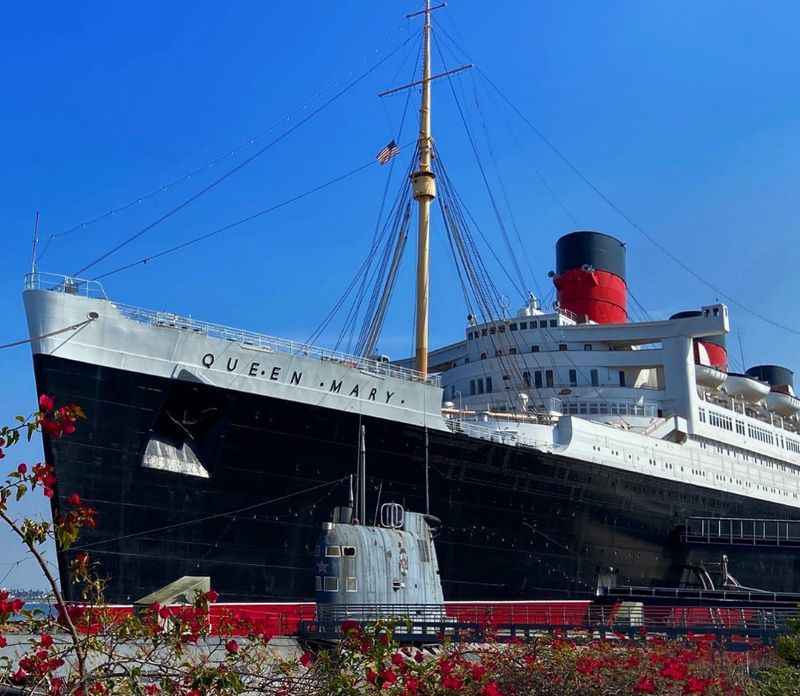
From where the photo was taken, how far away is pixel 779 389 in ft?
172

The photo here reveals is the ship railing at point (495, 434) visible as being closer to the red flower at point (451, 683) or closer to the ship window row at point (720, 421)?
the ship window row at point (720, 421)

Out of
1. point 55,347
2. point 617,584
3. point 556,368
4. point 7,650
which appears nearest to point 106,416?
point 55,347

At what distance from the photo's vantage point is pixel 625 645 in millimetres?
18391

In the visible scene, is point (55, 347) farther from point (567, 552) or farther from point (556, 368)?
point (556, 368)

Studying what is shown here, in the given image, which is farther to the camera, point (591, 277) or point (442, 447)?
point (591, 277)

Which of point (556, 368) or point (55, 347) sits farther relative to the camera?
point (556, 368)

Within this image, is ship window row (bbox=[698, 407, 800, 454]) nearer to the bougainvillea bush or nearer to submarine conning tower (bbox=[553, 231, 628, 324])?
submarine conning tower (bbox=[553, 231, 628, 324])

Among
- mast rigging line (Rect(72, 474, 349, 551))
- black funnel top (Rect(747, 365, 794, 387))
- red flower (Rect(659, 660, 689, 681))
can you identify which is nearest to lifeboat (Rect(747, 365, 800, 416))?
black funnel top (Rect(747, 365, 794, 387))

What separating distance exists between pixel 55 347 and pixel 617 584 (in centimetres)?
2143

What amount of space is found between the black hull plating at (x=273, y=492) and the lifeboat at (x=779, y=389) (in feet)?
72.6

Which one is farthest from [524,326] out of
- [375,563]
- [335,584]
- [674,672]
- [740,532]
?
[674,672]

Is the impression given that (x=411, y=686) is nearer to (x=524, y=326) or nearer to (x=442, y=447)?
(x=442, y=447)

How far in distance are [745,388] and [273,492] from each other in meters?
31.1

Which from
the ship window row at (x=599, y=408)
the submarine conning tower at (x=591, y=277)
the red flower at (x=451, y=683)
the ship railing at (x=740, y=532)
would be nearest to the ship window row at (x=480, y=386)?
the ship window row at (x=599, y=408)
